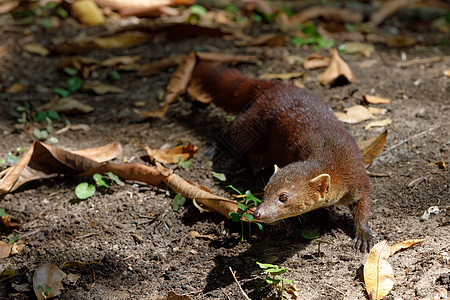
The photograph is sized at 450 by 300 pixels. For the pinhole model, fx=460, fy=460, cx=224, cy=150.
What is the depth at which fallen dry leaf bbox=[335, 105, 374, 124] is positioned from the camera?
4066 millimetres

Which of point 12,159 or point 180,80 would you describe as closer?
point 12,159

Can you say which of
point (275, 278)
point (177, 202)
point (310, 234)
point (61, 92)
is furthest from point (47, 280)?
point (61, 92)

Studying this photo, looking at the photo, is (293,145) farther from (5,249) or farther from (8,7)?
(8,7)

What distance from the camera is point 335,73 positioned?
15.3 ft

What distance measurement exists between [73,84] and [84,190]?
1951 millimetres

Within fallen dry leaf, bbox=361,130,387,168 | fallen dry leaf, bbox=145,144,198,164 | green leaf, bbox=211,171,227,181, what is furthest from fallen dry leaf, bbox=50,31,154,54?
fallen dry leaf, bbox=361,130,387,168

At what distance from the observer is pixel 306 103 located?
142 inches

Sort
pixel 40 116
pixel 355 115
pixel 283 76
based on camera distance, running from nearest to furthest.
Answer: pixel 355 115 < pixel 40 116 < pixel 283 76

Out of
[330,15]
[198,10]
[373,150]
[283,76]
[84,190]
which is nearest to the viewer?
[84,190]

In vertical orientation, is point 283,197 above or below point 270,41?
above

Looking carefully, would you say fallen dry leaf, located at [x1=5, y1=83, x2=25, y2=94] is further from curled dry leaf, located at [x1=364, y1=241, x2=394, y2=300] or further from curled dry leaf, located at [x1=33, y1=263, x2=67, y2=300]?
curled dry leaf, located at [x1=364, y1=241, x2=394, y2=300]

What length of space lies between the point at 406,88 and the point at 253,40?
6.77 ft

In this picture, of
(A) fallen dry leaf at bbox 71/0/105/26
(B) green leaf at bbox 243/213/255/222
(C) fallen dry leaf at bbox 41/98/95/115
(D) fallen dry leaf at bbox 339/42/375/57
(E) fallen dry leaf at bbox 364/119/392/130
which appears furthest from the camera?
(A) fallen dry leaf at bbox 71/0/105/26

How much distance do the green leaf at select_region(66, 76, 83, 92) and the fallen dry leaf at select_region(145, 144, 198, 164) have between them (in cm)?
156
